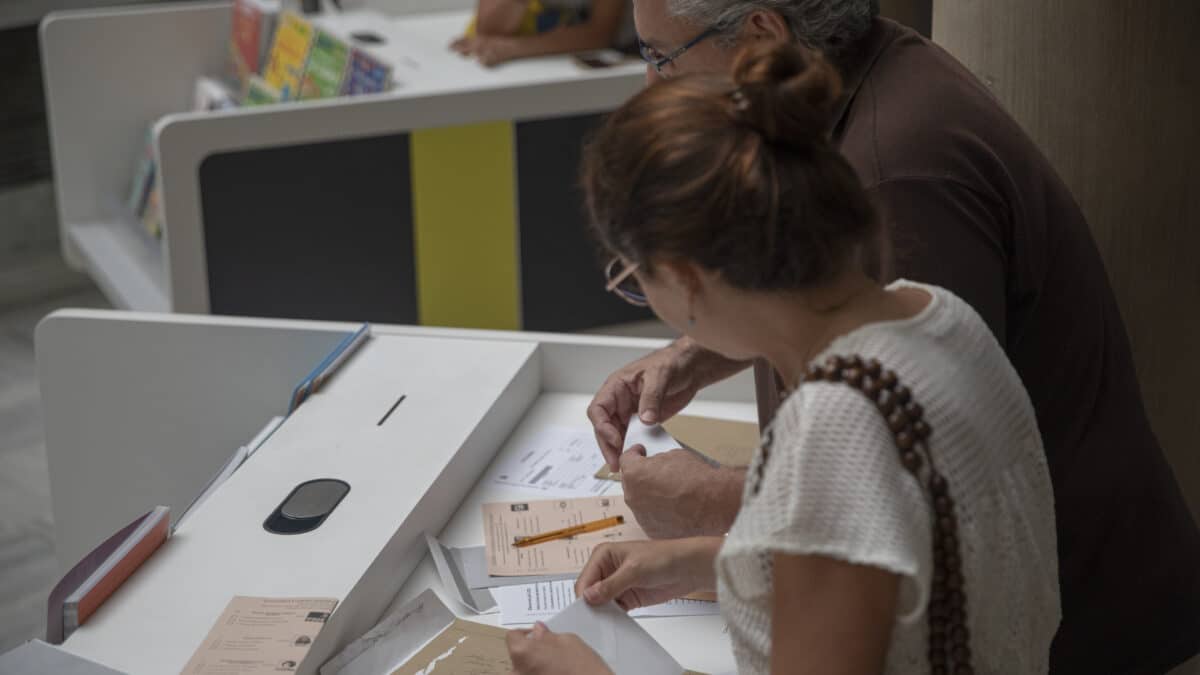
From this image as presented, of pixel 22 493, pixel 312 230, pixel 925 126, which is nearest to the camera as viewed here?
pixel 925 126

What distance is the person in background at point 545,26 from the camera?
164 inches

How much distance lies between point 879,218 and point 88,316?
1661 mm

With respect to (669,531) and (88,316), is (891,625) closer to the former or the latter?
(669,531)

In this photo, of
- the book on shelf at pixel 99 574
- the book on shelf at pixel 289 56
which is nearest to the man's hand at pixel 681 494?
the book on shelf at pixel 99 574

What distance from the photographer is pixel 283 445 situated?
6.64 ft

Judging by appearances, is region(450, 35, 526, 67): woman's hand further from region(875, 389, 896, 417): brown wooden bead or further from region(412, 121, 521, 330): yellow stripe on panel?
region(875, 389, 896, 417): brown wooden bead

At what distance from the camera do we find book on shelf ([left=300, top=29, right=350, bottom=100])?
401 cm

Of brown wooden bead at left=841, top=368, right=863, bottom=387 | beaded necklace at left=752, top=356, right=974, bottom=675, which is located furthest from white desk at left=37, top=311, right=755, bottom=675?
brown wooden bead at left=841, top=368, right=863, bottom=387

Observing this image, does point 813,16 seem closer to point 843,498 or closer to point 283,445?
point 843,498

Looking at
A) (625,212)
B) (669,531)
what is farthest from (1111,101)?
(625,212)

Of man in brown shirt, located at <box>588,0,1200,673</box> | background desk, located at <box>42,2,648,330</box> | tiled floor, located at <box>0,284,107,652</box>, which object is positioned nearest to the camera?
man in brown shirt, located at <box>588,0,1200,673</box>

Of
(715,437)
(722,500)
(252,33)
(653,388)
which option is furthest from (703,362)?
(252,33)

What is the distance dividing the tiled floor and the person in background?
1.68 meters

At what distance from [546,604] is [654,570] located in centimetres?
29
